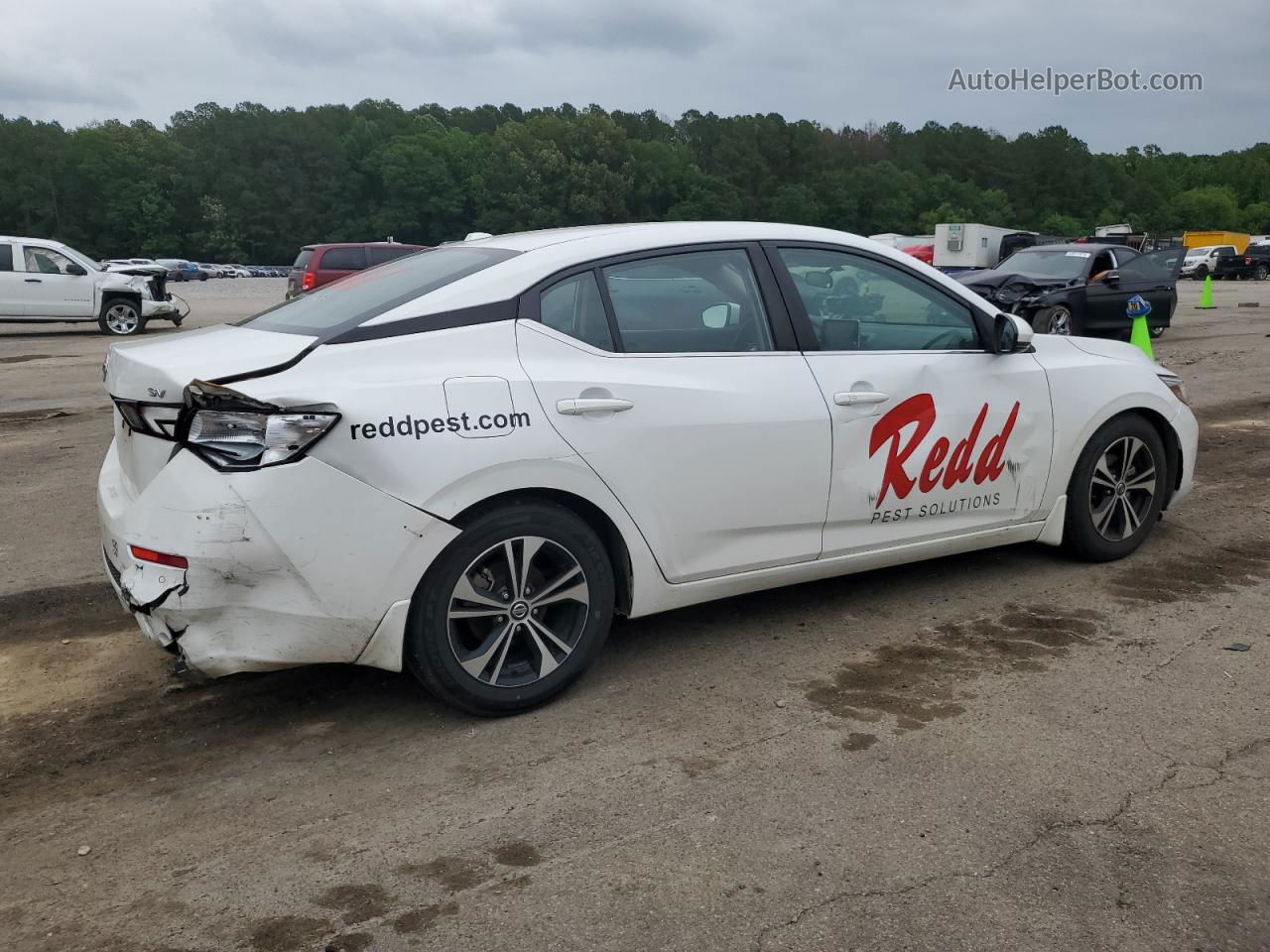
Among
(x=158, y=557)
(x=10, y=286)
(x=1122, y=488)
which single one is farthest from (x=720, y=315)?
(x=10, y=286)

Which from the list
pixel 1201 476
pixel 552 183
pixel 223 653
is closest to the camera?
pixel 223 653

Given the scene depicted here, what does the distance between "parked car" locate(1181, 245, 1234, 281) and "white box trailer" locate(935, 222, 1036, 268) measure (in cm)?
1224

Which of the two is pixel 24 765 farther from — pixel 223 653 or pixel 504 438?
pixel 504 438

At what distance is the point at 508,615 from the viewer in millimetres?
3730

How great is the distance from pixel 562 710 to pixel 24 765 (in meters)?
1.70

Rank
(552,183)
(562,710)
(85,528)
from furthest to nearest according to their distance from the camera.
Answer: (552,183), (85,528), (562,710)

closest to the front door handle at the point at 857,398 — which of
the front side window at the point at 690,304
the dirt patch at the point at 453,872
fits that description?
the front side window at the point at 690,304

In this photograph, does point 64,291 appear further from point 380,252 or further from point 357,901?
point 357,901

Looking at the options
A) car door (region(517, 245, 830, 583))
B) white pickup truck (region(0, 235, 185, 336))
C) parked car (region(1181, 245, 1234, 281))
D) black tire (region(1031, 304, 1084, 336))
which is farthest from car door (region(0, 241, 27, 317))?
parked car (region(1181, 245, 1234, 281))

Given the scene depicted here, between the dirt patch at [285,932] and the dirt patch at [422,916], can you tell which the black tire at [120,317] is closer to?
the dirt patch at [285,932]

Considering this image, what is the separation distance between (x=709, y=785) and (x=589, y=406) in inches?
51.3

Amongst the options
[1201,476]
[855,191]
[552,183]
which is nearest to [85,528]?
[1201,476]

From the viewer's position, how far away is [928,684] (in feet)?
13.2

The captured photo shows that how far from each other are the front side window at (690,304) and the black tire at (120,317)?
18860mm
